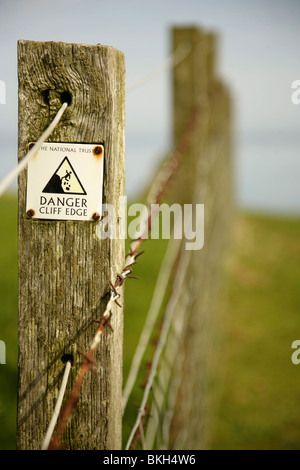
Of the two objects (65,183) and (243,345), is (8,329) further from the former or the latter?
(243,345)

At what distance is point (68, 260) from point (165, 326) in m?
0.98

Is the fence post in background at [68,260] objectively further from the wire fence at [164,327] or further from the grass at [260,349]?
the grass at [260,349]

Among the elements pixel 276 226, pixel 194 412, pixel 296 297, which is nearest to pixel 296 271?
pixel 296 297

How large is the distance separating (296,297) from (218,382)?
9.37 ft

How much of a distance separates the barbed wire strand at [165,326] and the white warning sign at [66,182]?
2.30 ft

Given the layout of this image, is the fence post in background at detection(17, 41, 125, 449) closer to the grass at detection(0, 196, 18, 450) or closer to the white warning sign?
the white warning sign

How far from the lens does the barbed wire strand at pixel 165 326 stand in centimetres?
150

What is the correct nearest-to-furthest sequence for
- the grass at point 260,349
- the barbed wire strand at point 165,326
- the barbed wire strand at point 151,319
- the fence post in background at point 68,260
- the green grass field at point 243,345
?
the fence post in background at point 68,260, the barbed wire strand at point 165,326, the barbed wire strand at point 151,319, the green grass field at point 243,345, the grass at point 260,349

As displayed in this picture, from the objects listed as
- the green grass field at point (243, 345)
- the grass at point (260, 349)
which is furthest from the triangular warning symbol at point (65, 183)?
the grass at point (260, 349)

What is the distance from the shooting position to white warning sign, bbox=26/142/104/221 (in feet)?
3.48

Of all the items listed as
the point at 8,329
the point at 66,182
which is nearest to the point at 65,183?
the point at 66,182
